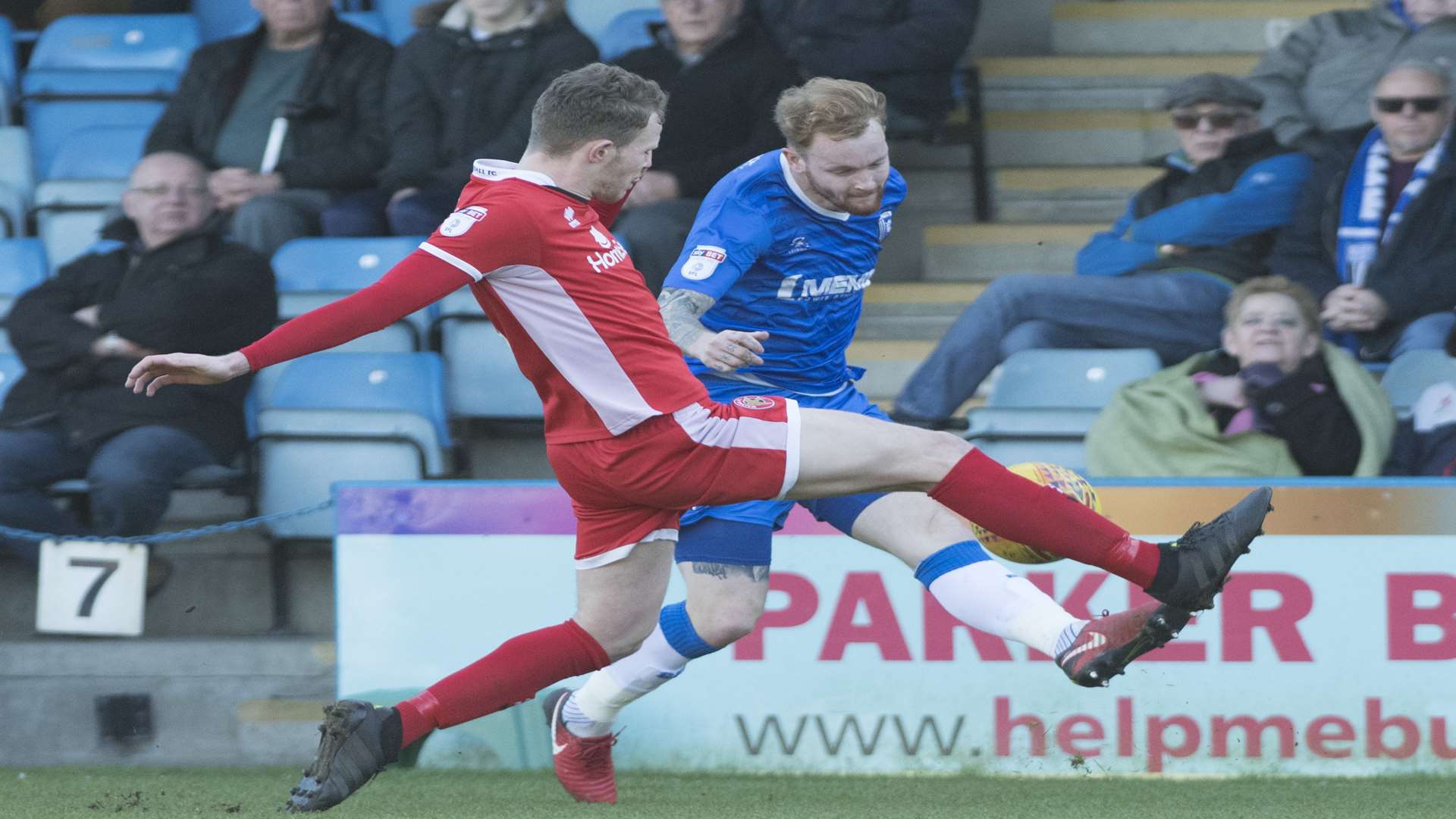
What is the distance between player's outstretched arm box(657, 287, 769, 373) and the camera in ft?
12.4

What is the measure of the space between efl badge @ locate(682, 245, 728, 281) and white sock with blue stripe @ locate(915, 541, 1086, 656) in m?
0.81

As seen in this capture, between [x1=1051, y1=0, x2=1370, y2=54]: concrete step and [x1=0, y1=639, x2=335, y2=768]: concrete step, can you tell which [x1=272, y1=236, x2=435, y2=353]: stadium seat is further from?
[x1=1051, y1=0, x2=1370, y2=54]: concrete step

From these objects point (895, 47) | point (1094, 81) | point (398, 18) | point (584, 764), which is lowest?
point (584, 764)

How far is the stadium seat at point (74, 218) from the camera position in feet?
23.5

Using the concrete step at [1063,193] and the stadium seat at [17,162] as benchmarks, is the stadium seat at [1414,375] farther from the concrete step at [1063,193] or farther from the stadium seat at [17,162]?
the stadium seat at [17,162]

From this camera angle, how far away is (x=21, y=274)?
6.89 metres

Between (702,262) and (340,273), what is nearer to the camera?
(702,262)

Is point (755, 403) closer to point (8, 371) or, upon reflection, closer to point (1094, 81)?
point (8, 371)

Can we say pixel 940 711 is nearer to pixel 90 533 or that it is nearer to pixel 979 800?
pixel 979 800

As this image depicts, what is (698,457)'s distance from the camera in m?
3.74

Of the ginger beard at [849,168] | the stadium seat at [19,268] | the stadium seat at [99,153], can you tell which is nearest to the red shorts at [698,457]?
the ginger beard at [849,168]

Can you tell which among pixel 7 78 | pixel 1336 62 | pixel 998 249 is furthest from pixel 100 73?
pixel 1336 62

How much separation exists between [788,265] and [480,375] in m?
2.28

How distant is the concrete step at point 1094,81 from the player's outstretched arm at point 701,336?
4016mm
